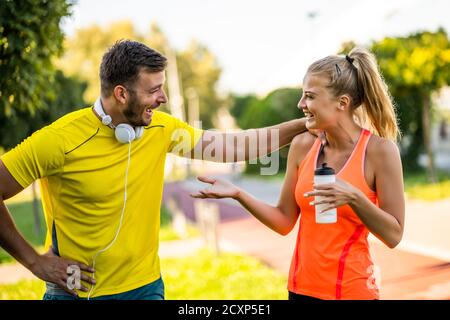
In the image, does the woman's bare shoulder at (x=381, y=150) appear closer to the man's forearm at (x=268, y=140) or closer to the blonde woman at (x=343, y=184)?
the blonde woman at (x=343, y=184)

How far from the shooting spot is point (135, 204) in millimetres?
3100

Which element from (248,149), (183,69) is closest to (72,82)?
(248,149)

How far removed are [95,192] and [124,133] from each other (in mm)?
314

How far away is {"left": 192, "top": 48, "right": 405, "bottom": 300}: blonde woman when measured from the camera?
2.80m

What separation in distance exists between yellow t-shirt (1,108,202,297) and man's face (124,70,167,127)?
0.11 metres

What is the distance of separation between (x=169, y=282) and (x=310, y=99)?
5.47 metres

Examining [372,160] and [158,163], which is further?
[158,163]

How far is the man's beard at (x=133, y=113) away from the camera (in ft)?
10.3

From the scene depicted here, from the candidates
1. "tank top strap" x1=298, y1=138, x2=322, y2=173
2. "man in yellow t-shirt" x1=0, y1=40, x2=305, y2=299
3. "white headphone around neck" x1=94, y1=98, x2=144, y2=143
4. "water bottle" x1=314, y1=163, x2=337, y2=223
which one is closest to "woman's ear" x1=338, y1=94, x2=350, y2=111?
"tank top strap" x1=298, y1=138, x2=322, y2=173

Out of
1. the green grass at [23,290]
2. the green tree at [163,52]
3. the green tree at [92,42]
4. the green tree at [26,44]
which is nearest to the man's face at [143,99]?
the green tree at [26,44]

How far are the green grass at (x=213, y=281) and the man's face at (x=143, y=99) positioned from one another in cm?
409

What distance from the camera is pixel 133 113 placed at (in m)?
3.15

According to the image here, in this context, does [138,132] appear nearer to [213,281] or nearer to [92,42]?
[213,281]

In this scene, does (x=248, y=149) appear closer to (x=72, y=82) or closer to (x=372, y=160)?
(x=372, y=160)
